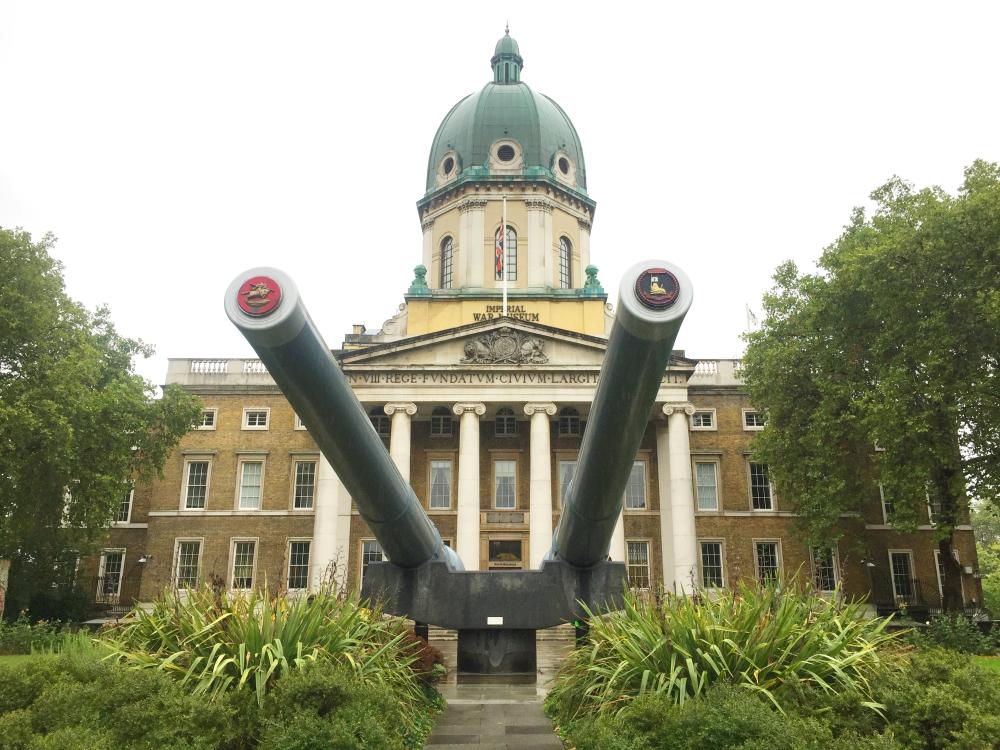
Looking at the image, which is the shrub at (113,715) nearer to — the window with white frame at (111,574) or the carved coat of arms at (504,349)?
the carved coat of arms at (504,349)

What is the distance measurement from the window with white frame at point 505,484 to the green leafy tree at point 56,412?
13.4 m

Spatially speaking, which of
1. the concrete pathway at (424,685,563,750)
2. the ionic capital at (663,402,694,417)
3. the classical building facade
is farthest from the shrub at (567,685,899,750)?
the ionic capital at (663,402,694,417)


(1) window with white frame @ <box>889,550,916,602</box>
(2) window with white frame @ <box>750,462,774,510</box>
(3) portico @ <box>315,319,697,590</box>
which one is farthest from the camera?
(2) window with white frame @ <box>750,462,774,510</box>

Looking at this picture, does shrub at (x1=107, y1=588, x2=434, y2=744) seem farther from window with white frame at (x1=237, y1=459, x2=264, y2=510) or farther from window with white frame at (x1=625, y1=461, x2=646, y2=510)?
window with white frame at (x1=237, y1=459, x2=264, y2=510)

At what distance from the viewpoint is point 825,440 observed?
88.1ft

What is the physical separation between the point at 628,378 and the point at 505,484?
3052 centimetres

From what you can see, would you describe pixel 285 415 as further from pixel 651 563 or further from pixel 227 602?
pixel 227 602

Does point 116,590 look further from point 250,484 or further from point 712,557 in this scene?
point 712,557

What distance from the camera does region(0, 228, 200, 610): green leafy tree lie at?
70.8 feet

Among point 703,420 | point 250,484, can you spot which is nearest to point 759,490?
point 703,420

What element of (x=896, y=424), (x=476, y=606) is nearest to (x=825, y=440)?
(x=896, y=424)

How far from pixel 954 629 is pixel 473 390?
18.7 m

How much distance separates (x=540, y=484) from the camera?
104 ft

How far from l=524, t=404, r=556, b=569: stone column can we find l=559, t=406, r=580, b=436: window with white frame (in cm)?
332
